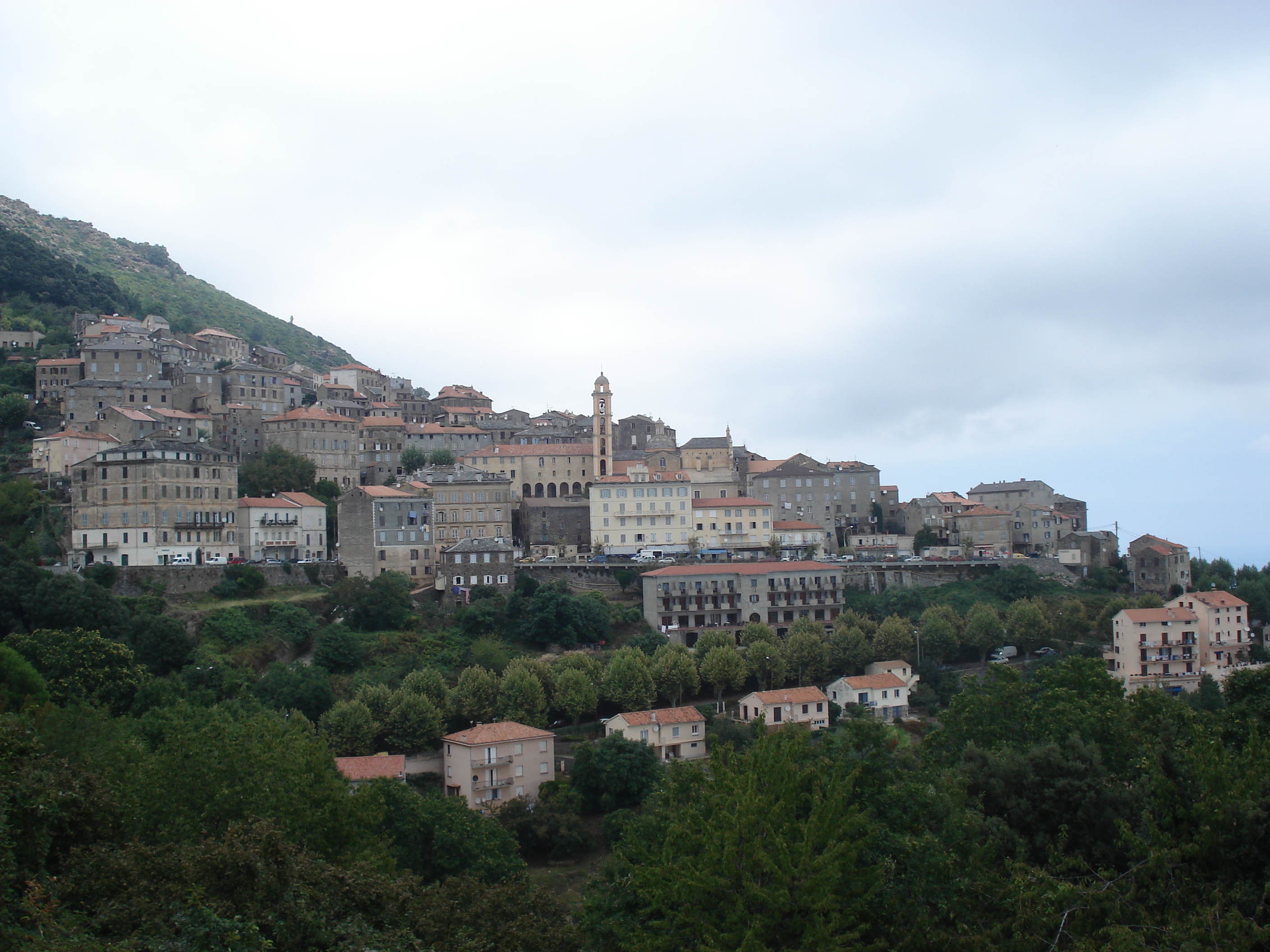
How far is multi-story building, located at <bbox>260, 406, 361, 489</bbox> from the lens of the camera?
84750mm

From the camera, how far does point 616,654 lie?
192ft

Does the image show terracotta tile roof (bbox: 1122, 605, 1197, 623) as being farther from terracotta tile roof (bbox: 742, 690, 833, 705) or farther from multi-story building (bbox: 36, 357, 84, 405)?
multi-story building (bbox: 36, 357, 84, 405)

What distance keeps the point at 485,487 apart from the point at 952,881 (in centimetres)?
6452

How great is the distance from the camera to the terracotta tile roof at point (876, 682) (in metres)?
59.3

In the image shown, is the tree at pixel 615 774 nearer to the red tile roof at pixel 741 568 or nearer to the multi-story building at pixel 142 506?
the red tile roof at pixel 741 568

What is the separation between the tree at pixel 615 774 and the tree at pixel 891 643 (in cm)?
2199

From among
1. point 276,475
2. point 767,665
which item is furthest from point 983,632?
point 276,475

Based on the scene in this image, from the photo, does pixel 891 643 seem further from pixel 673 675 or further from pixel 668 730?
pixel 668 730

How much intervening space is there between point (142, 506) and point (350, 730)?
25290mm

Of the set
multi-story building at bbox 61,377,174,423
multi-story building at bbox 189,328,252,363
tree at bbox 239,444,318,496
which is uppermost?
multi-story building at bbox 189,328,252,363

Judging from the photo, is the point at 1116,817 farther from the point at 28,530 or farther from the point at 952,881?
the point at 28,530

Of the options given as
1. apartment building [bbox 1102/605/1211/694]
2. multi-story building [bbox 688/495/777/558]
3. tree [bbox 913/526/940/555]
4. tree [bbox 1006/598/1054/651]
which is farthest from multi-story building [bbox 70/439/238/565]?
apartment building [bbox 1102/605/1211/694]

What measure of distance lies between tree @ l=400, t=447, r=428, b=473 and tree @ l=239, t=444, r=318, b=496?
42.0 feet

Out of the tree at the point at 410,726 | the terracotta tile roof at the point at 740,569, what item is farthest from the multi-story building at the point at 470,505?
the tree at the point at 410,726
